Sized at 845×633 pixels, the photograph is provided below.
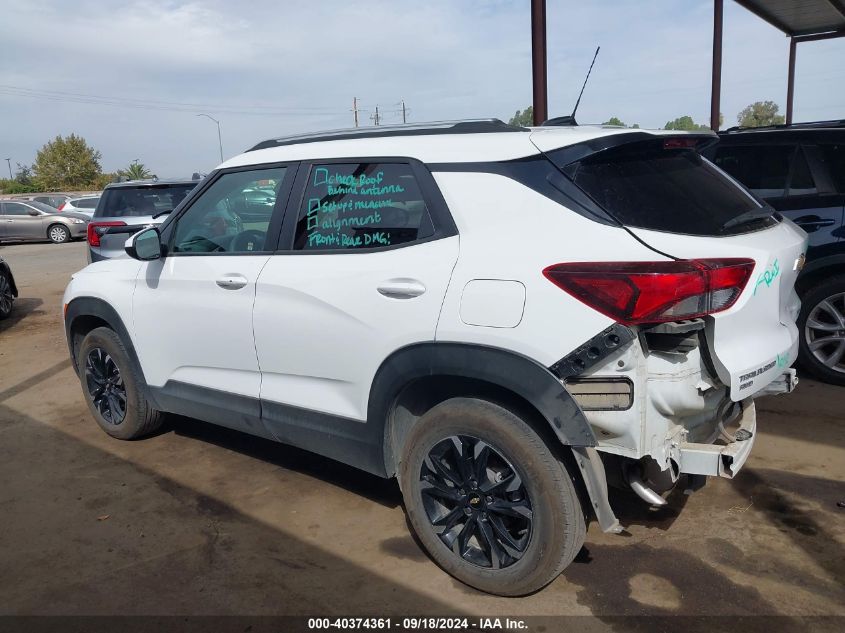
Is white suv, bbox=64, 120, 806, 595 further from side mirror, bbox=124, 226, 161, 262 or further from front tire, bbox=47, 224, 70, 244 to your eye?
front tire, bbox=47, 224, 70, 244

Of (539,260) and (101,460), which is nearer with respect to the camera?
(539,260)

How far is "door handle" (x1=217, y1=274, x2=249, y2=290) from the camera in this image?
12.0ft

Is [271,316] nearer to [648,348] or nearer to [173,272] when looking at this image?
[173,272]

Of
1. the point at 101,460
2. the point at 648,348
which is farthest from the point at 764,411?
the point at 101,460

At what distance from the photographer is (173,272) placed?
408 centimetres

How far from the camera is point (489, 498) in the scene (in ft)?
9.51

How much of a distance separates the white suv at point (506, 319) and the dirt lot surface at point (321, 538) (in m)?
0.32

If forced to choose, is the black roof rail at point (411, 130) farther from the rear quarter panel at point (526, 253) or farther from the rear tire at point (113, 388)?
the rear tire at point (113, 388)

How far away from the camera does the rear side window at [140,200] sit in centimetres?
907

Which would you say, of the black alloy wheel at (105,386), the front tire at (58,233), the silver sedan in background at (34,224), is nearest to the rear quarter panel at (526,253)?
the black alloy wheel at (105,386)

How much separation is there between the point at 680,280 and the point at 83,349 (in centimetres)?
401

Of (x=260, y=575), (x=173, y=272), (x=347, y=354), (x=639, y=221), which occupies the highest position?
(x=639, y=221)

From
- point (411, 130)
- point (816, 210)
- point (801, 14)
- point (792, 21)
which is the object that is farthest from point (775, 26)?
point (411, 130)

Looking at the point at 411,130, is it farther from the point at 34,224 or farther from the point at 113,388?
the point at 34,224
